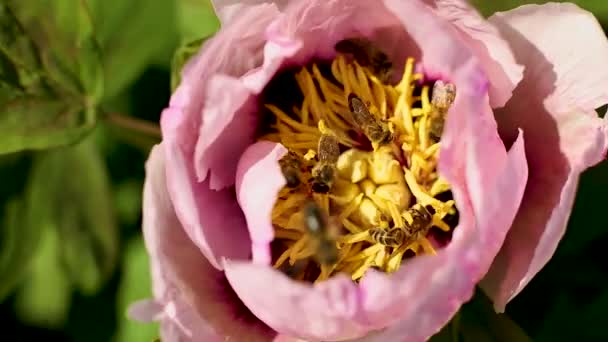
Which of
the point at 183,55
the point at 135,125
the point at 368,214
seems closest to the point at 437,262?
the point at 368,214

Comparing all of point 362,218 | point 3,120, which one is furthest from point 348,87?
point 3,120

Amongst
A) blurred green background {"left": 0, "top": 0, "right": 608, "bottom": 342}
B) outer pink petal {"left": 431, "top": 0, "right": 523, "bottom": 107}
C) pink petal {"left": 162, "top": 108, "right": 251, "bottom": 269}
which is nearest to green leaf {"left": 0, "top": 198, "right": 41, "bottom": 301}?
blurred green background {"left": 0, "top": 0, "right": 608, "bottom": 342}

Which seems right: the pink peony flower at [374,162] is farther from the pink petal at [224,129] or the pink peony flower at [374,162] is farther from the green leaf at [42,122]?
the green leaf at [42,122]

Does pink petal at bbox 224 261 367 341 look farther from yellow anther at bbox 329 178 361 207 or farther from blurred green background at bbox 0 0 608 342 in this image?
blurred green background at bbox 0 0 608 342

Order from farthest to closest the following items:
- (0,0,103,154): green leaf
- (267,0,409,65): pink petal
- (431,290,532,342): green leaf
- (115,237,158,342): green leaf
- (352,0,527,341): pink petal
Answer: (115,237,158,342): green leaf < (0,0,103,154): green leaf < (431,290,532,342): green leaf < (267,0,409,65): pink petal < (352,0,527,341): pink petal

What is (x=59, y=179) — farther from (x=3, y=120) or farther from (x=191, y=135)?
(x=191, y=135)

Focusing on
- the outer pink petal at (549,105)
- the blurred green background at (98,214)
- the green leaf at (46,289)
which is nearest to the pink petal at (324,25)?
the outer pink petal at (549,105)

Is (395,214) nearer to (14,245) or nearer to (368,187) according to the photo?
(368,187)
